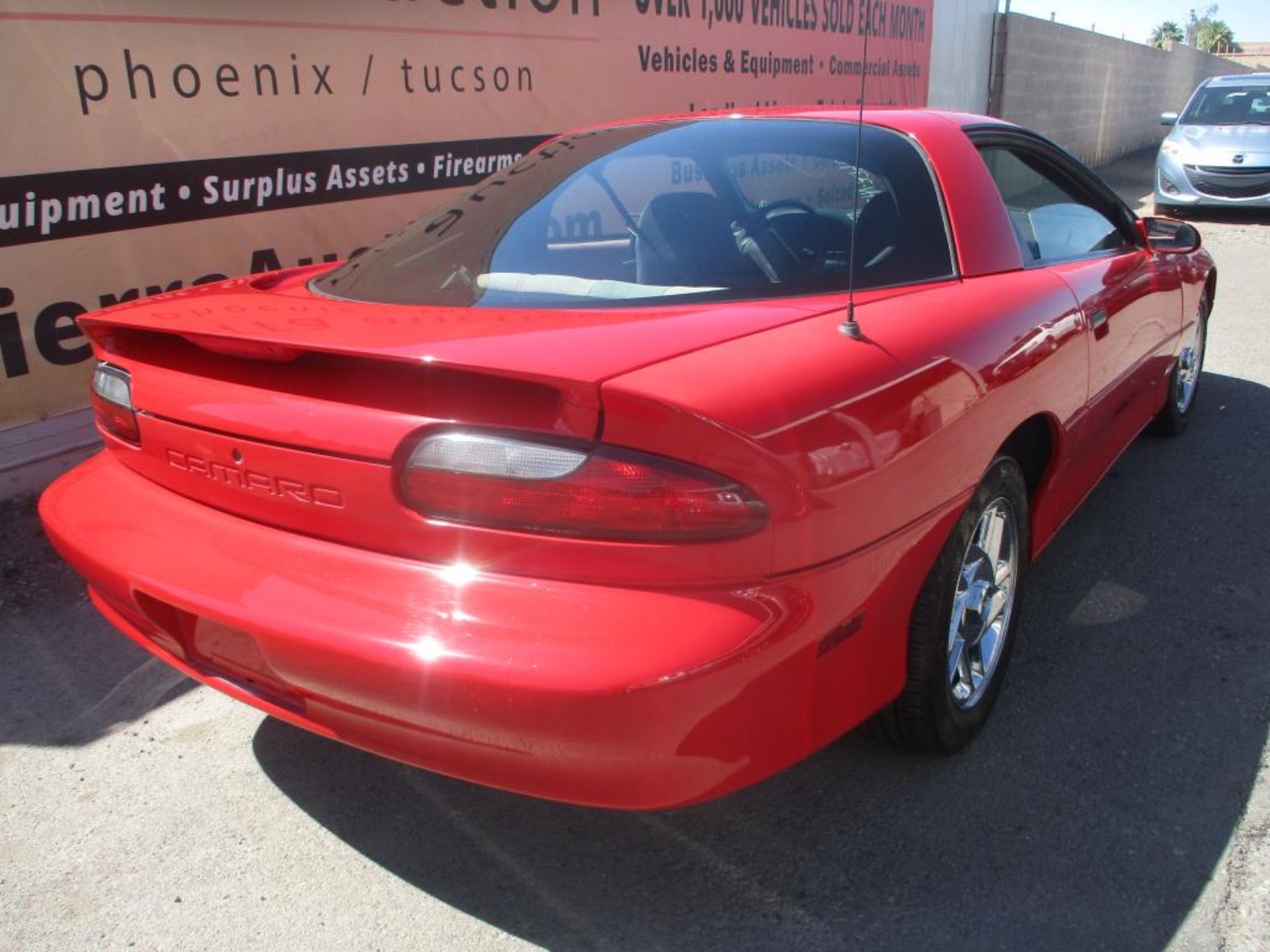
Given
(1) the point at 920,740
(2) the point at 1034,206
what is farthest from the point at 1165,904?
(2) the point at 1034,206

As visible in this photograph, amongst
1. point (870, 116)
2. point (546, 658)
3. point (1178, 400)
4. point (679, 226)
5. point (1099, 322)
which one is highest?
point (870, 116)

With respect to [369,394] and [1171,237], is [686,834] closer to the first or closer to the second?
[369,394]

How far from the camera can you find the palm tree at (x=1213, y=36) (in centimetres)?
6316

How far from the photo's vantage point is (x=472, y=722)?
1810 mm

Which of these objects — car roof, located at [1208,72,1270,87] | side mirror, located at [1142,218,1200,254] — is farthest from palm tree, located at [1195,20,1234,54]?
side mirror, located at [1142,218,1200,254]

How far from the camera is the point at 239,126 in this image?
15.8 feet

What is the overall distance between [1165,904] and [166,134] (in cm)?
447

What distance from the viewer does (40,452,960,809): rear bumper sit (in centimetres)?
174

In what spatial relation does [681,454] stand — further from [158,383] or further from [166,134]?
[166,134]

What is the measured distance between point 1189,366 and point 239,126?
14.5 ft

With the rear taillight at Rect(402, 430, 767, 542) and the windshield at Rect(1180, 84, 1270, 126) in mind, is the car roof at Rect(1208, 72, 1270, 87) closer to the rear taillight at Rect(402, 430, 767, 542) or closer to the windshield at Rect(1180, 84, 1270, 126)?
the windshield at Rect(1180, 84, 1270, 126)

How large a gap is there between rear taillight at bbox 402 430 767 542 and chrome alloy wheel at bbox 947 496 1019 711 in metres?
0.85

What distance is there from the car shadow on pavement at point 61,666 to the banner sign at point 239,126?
863 mm

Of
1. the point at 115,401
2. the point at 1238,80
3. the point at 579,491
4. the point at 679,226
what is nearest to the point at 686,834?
the point at 579,491
